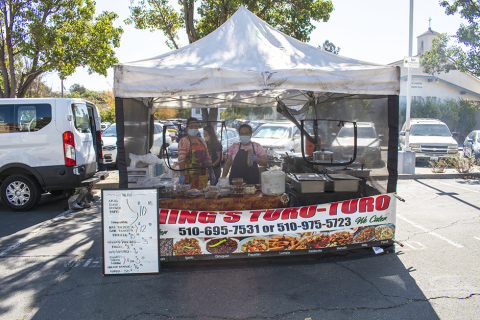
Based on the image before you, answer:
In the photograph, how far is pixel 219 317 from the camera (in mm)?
3100

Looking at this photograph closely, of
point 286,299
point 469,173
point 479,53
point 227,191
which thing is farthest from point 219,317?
point 479,53

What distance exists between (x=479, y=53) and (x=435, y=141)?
6229mm

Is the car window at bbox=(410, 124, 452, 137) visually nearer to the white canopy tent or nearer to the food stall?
the white canopy tent

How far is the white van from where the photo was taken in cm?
653

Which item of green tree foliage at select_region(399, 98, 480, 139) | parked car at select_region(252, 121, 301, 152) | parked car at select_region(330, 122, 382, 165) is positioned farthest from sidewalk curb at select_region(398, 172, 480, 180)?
green tree foliage at select_region(399, 98, 480, 139)

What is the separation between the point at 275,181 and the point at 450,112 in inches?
1070

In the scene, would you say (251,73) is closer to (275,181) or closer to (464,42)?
(275,181)

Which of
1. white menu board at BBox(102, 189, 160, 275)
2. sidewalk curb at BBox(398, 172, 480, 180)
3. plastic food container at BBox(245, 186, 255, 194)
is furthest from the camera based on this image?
sidewalk curb at BBox(398, 172, 480, 180)

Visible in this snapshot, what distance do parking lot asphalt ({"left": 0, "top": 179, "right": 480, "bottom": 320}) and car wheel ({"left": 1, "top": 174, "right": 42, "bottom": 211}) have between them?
64.2 inches

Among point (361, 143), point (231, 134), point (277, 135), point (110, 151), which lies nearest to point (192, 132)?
point (361, 143)

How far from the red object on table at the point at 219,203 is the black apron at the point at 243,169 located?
150 centimetres

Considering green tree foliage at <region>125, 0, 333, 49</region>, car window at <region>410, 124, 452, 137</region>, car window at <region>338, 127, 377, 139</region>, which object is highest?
green tree foliage at <region>125, 0, 333, 49</region>

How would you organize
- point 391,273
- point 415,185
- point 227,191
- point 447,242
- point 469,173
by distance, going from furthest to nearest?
point 469,173, point 415,185, point 447,242, point 227,191, point 391,273

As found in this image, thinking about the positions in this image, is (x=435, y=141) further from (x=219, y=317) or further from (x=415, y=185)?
(x=219, y=317)
